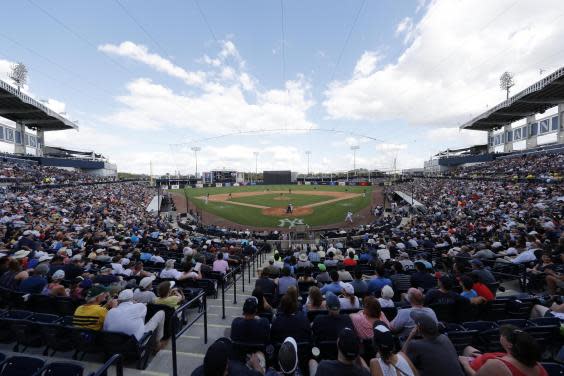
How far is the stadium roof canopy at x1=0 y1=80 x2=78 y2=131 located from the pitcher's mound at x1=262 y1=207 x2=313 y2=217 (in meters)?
39.7

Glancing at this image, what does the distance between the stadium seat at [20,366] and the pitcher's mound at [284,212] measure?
32490mm

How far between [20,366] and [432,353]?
5289 millimetres

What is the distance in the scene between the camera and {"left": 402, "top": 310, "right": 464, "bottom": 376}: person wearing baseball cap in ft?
9.42

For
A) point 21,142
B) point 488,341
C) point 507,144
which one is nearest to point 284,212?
point 488,341

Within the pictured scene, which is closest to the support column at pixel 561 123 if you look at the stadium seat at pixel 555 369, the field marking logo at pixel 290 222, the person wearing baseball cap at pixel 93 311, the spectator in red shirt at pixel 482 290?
the field marking logo at pixel 290 222

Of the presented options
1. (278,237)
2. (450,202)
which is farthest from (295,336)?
(450,202)

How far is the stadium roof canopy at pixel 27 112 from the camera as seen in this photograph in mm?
34969

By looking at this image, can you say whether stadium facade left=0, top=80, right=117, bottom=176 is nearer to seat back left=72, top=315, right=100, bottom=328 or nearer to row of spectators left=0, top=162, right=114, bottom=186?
row of spectators left=0, top=162, right=114, bottom=186

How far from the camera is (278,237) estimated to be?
22266 mm

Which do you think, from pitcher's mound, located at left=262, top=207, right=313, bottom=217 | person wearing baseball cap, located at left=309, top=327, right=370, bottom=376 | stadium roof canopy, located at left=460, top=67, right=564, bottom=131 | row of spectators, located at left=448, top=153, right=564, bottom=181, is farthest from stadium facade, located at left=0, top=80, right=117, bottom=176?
stadium roof canopy, located at left=460, top=67, right=564, bottom=131

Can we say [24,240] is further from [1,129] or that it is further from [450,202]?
[1,129]

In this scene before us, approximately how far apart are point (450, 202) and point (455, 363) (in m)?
32.9

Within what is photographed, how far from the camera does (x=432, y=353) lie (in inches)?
117

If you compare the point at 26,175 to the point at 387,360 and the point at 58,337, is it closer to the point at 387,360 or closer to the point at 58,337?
the point at 58,337
